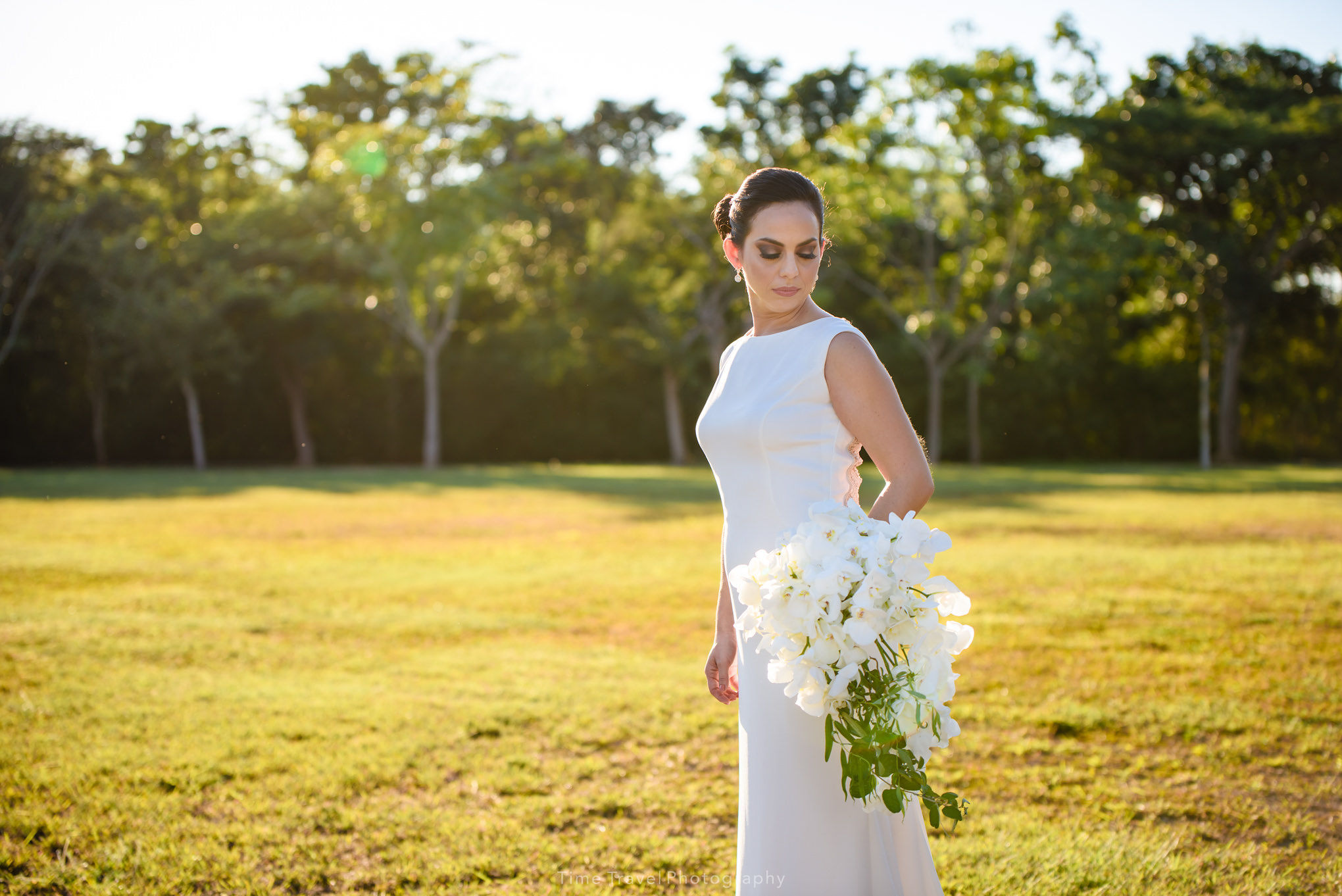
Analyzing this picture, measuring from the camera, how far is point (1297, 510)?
586 inches

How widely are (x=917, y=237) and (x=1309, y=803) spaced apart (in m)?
27.5

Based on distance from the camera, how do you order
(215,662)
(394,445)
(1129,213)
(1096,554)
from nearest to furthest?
1. (215,662)
2. (1096,554)
3. (1129,213)
4. (394,445)

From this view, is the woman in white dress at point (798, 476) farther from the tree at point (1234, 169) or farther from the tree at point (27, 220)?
the tree at point (27, 220)

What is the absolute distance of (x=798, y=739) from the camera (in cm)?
228

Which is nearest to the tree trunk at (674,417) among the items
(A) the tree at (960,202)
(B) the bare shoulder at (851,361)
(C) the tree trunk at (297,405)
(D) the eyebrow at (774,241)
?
(A) the tree at (960,202)

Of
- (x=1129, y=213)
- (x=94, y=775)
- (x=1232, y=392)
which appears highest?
(x=1129, y=213)

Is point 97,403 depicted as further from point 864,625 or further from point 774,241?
point 864,625

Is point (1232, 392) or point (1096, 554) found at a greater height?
point (1232, 392)

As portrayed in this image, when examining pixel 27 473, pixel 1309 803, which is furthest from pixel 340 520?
pixel 27 473

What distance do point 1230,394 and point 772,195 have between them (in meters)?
30.6

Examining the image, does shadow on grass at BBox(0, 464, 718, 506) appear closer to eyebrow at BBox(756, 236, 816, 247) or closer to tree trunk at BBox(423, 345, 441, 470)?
tree trunk at BBox(423, 345, 441, 470)

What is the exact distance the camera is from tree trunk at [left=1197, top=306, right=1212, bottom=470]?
91.7ft

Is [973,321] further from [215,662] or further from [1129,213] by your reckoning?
[215,662]

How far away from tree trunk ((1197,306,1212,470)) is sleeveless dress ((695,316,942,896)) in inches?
1116
